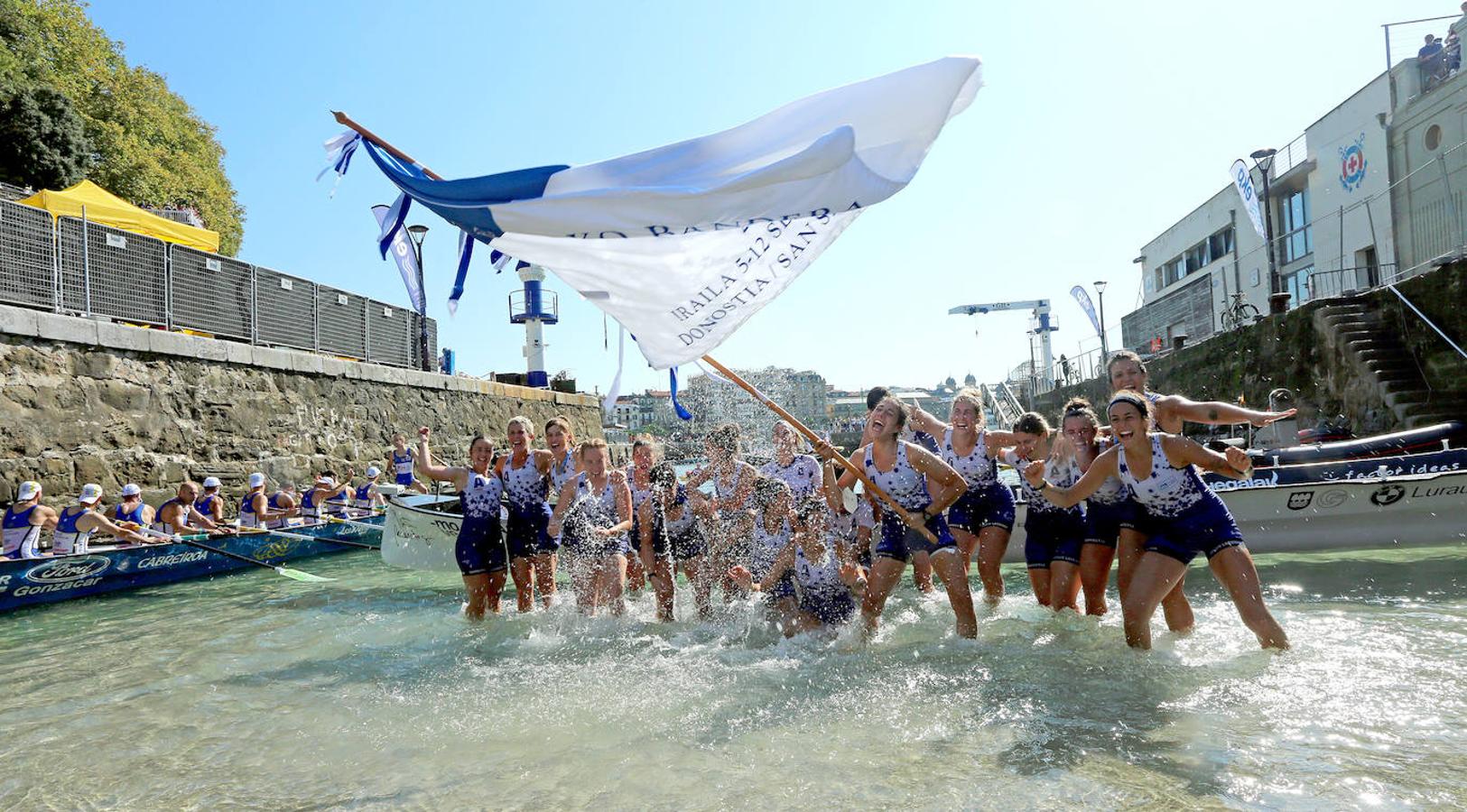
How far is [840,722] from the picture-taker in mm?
4387

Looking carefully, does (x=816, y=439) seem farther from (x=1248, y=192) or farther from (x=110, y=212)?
(x=1248, y=192)

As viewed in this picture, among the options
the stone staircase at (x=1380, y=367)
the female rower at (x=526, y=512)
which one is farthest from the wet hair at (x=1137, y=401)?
the stone staircase at (x=1380, y=367)

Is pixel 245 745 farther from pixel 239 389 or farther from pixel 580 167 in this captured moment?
pixel 239 389

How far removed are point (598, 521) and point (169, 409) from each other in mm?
9552

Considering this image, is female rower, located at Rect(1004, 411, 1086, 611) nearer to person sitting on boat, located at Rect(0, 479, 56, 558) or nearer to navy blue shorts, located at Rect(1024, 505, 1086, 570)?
navy blue shorts, located at Rect(1024, 505, 1086, 570)

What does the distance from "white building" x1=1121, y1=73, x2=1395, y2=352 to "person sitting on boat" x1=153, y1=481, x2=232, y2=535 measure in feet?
69.5

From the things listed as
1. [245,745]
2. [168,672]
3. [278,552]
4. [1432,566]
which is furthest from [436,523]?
[1432,566]

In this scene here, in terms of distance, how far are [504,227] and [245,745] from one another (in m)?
3.27

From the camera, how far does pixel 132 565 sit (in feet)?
32.7

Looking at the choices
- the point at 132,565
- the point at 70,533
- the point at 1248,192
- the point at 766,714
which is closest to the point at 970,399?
the point at 766,714

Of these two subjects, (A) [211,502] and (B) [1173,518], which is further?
(A) [211,502]

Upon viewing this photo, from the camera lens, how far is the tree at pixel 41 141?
20328 mm

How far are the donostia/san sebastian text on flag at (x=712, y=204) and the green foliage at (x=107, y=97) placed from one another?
77.6 ft

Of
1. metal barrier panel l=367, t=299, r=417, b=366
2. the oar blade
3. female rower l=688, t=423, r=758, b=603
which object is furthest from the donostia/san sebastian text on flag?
metal barrier panel l=367, t=299, r=417, b=366
